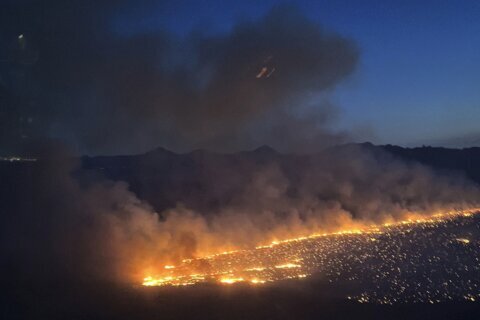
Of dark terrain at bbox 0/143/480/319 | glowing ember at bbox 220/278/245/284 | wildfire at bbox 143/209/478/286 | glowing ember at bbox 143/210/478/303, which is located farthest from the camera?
glowing ember at bbox 143/210/478/303

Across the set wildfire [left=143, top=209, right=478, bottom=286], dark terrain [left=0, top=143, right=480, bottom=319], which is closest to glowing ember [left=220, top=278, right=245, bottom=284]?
wildfire [left=143, top=209, right=478, bottom=286]

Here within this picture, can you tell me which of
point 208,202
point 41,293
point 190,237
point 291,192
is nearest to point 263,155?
point 291,192

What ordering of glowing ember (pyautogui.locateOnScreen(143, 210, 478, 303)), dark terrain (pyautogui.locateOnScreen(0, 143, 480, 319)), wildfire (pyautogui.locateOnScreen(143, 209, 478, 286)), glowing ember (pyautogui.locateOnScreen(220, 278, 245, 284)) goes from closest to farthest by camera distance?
dark terrain (pyautogui.locateOnScreen(0, 143, 480, 319)), glowing ember (pyautogui.locateOnScreen(220, 278, 245, 284)), wildfire (pyautogui.locateOnScreen(143, 209, 478, 286)), glowing ember (pyautogui.locateOnScreen(143, 210, 478, 303))

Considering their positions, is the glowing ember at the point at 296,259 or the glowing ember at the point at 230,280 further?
the glowing ember at the point at 296,259

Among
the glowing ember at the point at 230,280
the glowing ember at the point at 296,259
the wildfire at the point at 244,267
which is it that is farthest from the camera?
the glowing ember at the point at 296,259

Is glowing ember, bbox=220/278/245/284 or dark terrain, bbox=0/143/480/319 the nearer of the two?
dark terrain, bbox=0/143/480/319

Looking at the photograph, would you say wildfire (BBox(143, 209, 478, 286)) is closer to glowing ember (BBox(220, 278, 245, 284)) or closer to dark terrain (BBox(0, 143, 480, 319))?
glowing ember (BBox(220, 278, 245, 284))

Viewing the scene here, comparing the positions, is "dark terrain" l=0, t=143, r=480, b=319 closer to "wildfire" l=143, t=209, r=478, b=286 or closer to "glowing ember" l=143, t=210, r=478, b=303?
"wildfire" l=143, t=209, r=478, b=286

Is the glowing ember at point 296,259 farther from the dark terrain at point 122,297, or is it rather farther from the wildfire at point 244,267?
the dark terrain at point 122,297

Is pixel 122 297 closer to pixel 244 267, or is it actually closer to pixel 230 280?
pixel 230 280

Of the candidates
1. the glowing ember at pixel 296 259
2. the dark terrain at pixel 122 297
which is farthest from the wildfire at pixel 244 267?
the dark terrain at pixel 122 297

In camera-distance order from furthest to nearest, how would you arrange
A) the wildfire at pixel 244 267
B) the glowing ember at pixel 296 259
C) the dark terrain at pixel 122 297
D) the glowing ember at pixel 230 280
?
1. the glowing ember at pixel 296 259
2. the wildfire at pixel 244 267
3. the glowing ember at pixel 230 280
4. the dark terrain at pixel 122 297

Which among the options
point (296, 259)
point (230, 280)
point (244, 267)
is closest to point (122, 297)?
point (230, 280)
